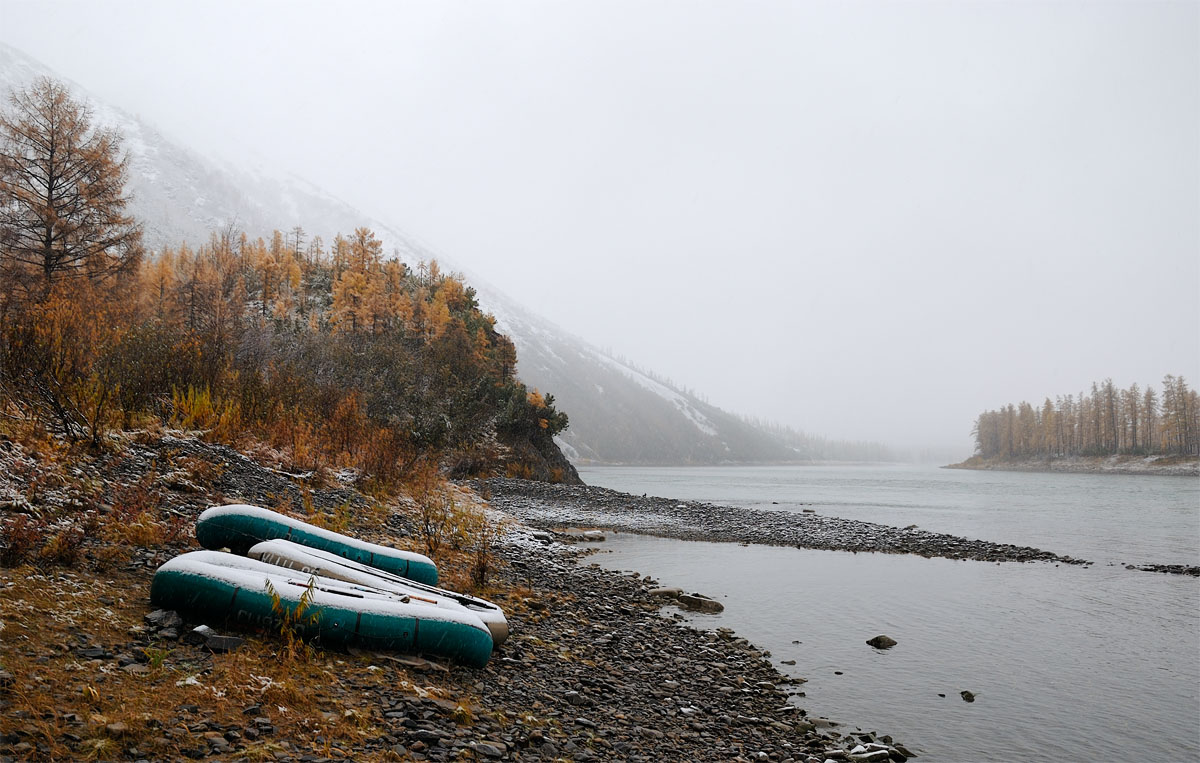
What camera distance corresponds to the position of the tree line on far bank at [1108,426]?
107938mm

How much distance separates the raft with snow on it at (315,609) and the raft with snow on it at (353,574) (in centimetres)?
42

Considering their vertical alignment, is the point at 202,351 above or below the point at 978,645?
above

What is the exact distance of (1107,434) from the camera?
12469 centimetres

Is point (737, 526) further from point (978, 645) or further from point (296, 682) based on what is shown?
point (296, 682)

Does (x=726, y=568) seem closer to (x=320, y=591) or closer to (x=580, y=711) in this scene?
(x=580, y=711)

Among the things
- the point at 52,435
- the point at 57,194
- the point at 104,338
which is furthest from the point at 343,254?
the point at 52,435

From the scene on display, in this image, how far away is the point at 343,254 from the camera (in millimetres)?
92688

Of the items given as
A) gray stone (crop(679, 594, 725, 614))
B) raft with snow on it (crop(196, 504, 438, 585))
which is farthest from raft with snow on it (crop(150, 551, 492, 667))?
gray stone (crop(679, 594, 725, 614))

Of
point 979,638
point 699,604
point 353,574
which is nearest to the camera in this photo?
point 353,574

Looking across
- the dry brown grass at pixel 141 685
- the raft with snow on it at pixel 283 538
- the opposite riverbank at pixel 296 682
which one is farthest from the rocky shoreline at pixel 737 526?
the dry brown grass at pixel 141 685

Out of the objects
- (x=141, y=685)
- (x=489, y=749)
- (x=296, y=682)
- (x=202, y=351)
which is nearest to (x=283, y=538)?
(x=296, y=682)

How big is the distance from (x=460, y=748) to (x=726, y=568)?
51.1 feet

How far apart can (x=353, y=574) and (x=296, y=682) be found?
2.42 m

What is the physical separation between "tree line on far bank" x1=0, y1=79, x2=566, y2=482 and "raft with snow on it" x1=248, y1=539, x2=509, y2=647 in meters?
4.70
